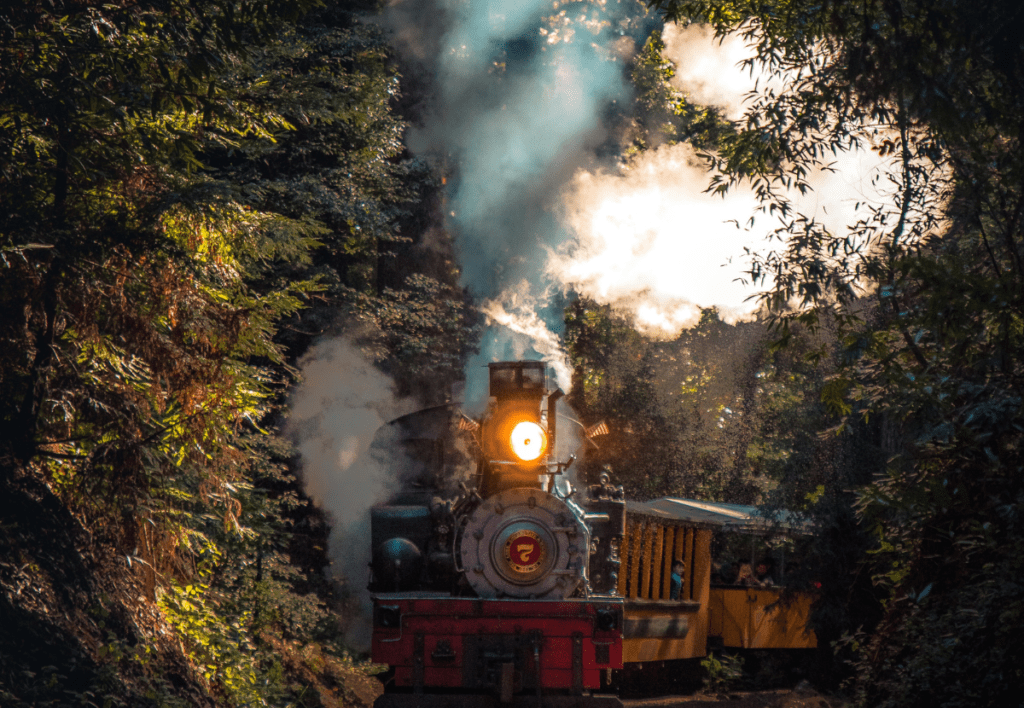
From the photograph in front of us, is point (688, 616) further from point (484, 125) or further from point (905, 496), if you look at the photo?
point (484, 125)

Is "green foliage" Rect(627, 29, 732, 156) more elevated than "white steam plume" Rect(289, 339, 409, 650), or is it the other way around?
"green foliage" Rect(627, 29, 732, 156)

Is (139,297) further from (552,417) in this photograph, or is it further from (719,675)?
(719,675)

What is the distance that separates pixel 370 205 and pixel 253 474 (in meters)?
4.48

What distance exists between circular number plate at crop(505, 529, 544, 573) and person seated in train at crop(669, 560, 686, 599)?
485 cm

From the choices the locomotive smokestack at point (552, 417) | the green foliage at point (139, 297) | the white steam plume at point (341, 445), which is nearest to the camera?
the green foliage at point (139, 297)

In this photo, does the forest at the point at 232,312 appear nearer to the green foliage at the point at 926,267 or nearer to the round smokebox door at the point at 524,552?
the green foliage at the point at 926,267

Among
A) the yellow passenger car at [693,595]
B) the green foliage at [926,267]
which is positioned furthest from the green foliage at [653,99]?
the green foliage at [926,267]

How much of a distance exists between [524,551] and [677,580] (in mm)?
5073

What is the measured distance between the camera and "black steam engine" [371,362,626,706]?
7379 millimetres

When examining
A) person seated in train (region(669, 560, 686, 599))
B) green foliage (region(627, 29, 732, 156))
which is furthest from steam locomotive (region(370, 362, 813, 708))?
green foliage (region(627, 29, 732, 156))

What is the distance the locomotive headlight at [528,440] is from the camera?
793cm

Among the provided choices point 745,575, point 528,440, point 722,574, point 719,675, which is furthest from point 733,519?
point 528,440

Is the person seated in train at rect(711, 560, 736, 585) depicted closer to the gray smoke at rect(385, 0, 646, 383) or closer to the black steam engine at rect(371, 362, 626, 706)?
the gray smoke at rect(385, 0, 646, 383)

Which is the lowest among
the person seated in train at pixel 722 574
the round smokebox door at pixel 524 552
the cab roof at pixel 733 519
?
the person seated in train at pixel 722 574
